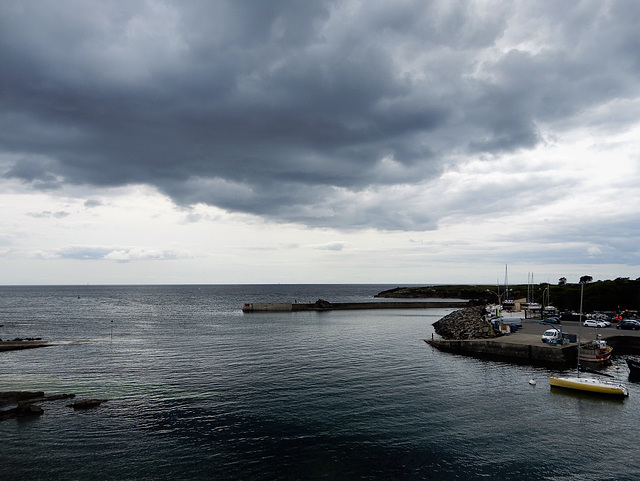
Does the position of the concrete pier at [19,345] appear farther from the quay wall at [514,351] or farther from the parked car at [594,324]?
the parked car at [594,324]

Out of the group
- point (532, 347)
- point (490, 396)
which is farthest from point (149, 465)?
point (532, 347)

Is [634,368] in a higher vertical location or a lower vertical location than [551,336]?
lower

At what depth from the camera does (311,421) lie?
118ft

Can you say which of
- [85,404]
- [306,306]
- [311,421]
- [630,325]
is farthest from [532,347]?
[306,306]

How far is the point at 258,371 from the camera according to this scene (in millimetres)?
54594

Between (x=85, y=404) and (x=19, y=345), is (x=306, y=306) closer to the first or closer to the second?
(x=19, y=345)

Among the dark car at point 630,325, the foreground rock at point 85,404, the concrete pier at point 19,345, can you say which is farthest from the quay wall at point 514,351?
the concrete pier at point 19,345

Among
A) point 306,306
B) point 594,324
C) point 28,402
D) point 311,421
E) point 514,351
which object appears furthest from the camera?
point 306,306

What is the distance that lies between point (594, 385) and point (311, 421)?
31487mm

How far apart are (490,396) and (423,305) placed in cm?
14567

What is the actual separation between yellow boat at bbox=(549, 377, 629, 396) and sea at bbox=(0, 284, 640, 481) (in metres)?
1.00

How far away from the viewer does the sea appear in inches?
1094

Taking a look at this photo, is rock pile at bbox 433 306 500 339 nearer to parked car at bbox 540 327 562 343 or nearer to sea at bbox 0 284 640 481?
parked car at bbox 540 327 562 343

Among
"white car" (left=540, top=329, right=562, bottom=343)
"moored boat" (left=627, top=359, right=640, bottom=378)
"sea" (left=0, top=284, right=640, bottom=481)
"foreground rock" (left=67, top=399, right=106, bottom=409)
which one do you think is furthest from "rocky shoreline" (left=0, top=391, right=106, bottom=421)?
"moored boat" (left=627, top=359, right=640, bottom=378)
